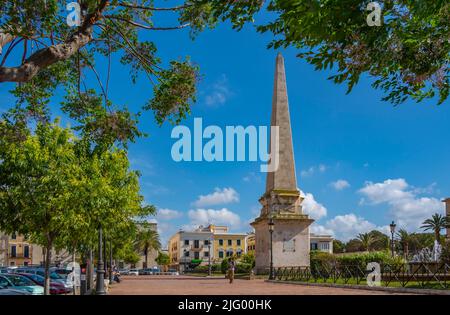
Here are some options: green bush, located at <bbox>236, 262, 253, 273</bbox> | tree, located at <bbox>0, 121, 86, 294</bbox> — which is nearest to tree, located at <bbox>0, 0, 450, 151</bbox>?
tree, located at <bbox>0, 121, 86, 294</bbox>

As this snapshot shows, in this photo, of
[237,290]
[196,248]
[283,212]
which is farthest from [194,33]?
[196,248]

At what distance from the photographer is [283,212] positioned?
1425 inches

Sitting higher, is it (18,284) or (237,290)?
(18,284)

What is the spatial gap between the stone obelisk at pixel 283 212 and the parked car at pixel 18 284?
19.0 meters

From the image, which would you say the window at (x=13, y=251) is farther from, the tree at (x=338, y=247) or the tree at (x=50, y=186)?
the tree at (x=50, y=186)

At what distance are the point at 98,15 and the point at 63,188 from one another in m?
10.5

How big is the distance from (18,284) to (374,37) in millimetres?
18556

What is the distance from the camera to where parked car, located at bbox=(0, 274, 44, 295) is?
1817 cm

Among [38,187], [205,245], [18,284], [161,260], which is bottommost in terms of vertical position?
[161,260]

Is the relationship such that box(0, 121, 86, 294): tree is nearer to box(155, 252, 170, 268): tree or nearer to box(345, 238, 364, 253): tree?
box(155, 252, 170, 268): tree

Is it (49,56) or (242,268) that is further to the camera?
(242,268)

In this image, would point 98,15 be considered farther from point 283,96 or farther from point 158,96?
point 283,96

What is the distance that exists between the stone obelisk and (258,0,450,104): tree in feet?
87.5

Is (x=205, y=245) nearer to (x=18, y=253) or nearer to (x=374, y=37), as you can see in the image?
(x=18, y=253)
